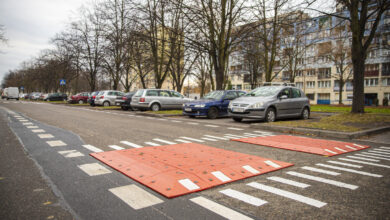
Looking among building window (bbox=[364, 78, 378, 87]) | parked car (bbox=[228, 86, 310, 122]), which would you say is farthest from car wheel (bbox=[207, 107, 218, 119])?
building window (bbox=[364, 78, 378, 87])

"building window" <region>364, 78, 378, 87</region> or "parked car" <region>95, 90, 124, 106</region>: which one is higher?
"building window" <region>364, 78, 378, 87</region>

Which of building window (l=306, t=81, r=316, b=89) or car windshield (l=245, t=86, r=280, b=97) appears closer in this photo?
car windshield (l=245, t=86, r=280, b=97)

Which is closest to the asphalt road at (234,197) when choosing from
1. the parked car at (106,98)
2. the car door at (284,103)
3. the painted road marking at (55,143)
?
the painted road marking at (55,143)

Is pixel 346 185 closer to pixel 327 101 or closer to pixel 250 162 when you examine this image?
pixel 250 162

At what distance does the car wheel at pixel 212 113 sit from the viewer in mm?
15156

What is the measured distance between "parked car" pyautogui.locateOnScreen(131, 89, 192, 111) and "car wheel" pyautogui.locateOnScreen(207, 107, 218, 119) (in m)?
6.03

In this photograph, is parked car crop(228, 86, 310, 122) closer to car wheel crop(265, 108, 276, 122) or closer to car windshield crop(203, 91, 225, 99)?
car wheel crop(265, 108, 276, 122)

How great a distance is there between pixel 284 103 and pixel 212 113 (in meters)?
3.98

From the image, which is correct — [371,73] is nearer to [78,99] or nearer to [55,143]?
[78,99]

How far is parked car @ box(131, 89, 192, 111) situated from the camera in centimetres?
1995

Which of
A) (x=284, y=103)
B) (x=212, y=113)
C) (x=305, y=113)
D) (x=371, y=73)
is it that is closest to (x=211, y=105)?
(x=212, y=113)

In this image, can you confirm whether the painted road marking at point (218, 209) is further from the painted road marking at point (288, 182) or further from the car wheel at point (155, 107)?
the car wheel at point (155, 107)

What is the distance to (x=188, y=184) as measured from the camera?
11.5ft

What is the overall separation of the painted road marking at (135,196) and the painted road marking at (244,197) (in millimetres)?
824
